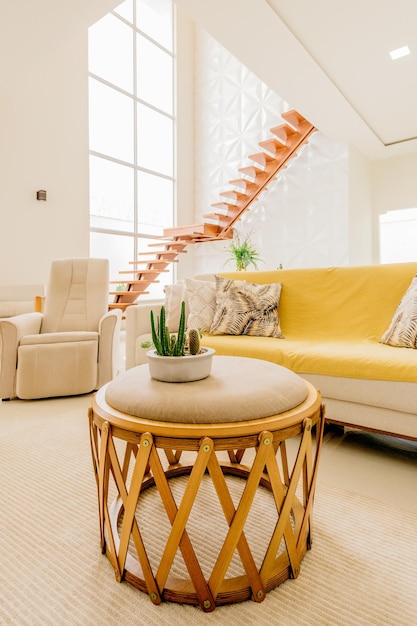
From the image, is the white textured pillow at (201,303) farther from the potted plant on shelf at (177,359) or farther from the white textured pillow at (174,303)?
the potted plant on shelf at (177,359)

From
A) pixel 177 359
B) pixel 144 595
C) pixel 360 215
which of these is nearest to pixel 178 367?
pixel 177 359

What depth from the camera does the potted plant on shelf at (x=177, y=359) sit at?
110 centimetres

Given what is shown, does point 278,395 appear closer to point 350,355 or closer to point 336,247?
point 350,355

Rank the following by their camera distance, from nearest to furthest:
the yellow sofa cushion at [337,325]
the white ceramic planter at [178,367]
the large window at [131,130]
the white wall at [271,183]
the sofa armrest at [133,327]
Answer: the white ceramic planter at [178,367]
the yellow sofa cushion at [337,325]
the sofa armrest at [133,327]
the white wall at [271,183]
the large window at [131,130]

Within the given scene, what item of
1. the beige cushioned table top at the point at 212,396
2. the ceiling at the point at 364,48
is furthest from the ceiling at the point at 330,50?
the beige cushioned table top at the point at 212,396

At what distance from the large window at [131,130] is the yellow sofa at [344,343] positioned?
411 cm

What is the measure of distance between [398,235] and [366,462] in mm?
5258

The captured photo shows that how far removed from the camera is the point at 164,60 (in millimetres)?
7348

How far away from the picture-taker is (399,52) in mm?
3605

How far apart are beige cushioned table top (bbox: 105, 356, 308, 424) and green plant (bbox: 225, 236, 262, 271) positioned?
4.92 meters

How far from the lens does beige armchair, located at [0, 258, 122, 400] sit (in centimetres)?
Answer: 258

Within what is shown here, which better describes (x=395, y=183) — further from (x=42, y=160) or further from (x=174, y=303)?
(x=42, y=160)

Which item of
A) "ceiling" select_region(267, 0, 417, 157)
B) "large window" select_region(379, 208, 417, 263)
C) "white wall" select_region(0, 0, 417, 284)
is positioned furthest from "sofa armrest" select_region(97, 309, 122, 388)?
"large window" select_region(379, 208, 417, 263)

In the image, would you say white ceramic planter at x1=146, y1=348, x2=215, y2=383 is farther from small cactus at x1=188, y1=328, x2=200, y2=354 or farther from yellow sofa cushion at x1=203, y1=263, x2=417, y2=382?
yellow sofa cushion at x1=203, y1=263, x2=417, y2=382
